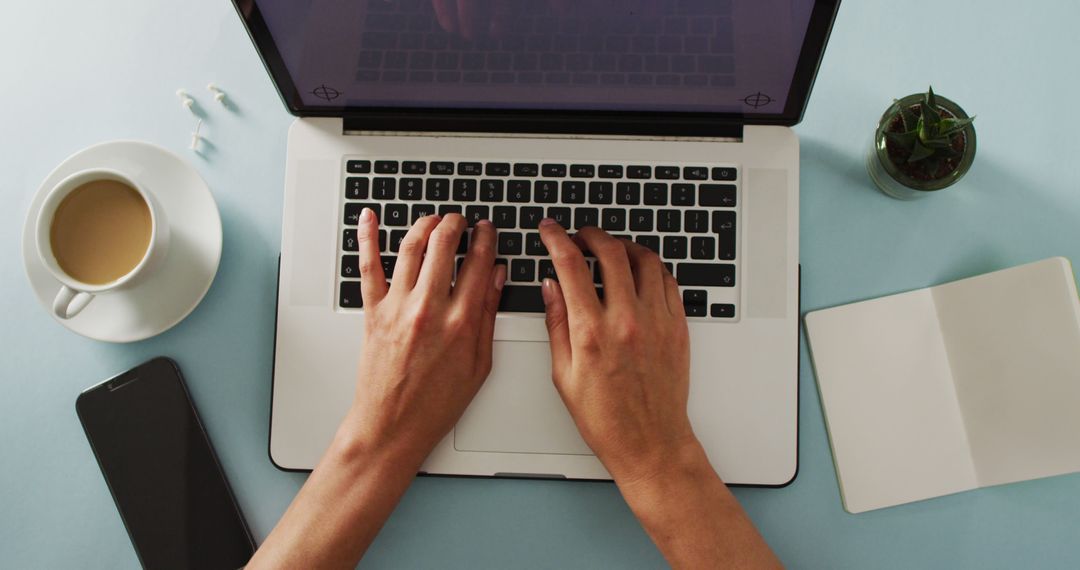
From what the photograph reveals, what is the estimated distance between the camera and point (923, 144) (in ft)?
2.12

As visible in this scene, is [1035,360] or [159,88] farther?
[159,88]

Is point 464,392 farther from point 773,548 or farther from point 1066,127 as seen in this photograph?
point 1066,127

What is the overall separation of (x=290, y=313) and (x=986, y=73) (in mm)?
783

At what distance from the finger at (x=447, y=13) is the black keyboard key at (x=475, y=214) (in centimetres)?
17

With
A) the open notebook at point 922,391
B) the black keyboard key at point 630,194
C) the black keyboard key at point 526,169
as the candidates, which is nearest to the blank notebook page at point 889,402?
the open notebook at point 922,391

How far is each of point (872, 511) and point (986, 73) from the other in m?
0.49

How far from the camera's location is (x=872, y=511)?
0.70 metres

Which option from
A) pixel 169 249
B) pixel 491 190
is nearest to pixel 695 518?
pixel 491 190

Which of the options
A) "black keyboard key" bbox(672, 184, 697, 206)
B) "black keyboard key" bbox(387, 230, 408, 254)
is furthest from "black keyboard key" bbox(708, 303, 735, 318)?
"black keyboard key" bbox(387, 230, 408, 254)

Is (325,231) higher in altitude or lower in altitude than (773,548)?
higher

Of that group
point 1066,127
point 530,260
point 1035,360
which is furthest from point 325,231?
point 1066,127

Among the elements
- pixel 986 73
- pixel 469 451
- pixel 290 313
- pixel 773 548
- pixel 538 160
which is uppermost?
pixel 986 73

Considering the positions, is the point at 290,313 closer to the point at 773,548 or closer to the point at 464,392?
the point at 464,392

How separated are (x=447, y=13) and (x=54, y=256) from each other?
44 centimetres
